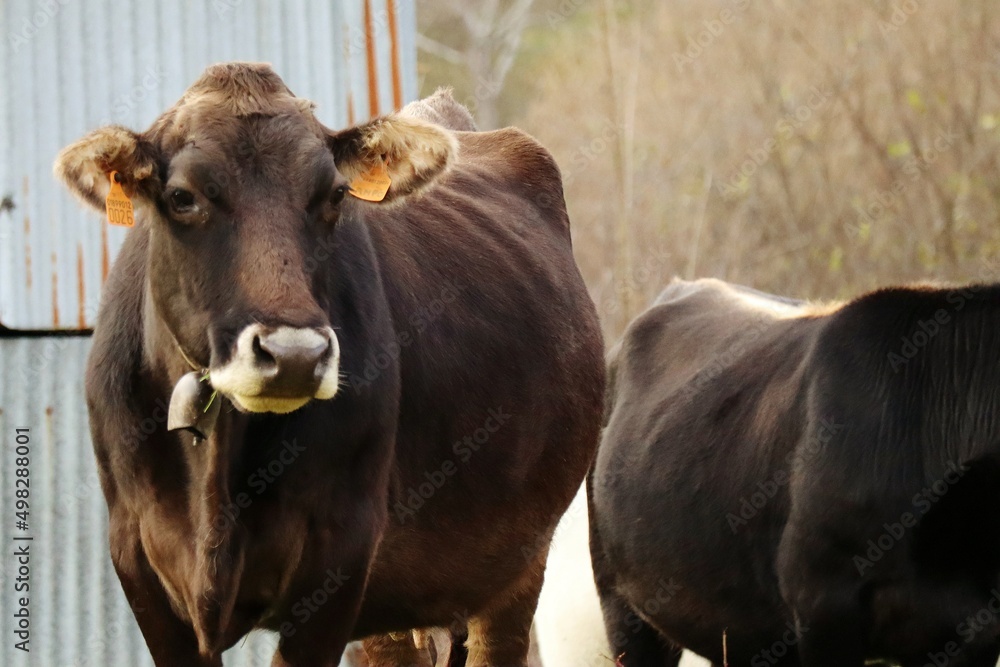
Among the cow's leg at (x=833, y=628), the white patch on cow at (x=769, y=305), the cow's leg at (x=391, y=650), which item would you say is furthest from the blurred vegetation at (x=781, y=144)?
the cow's leg at (x=391, y=650)

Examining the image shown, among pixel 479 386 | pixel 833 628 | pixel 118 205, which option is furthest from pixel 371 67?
pixel 833 628

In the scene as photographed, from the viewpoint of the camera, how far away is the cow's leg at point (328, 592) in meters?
4.71

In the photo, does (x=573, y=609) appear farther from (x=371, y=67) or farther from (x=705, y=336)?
(x=371, y=67)

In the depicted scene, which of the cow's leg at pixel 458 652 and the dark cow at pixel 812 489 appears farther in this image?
the cow's leg at pixel 458 652

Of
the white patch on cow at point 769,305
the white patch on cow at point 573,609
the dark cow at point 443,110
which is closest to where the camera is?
the dark cow at point 443,110

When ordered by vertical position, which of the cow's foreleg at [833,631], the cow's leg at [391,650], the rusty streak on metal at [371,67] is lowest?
the cow's leg at [391,650]

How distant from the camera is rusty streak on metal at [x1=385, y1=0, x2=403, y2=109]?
7711 mm

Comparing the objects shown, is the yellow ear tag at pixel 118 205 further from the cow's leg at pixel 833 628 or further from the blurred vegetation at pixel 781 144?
the blurred vegetation at pixel 781 144

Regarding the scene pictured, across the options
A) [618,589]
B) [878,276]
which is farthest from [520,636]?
[878,276]

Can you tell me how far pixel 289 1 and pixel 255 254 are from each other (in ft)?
12.1

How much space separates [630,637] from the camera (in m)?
8.72

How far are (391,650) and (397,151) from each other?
2748 mm

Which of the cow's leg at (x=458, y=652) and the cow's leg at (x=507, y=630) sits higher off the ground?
the cow's leg at (x=507, y=630)

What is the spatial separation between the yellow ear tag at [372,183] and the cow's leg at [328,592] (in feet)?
3.40
